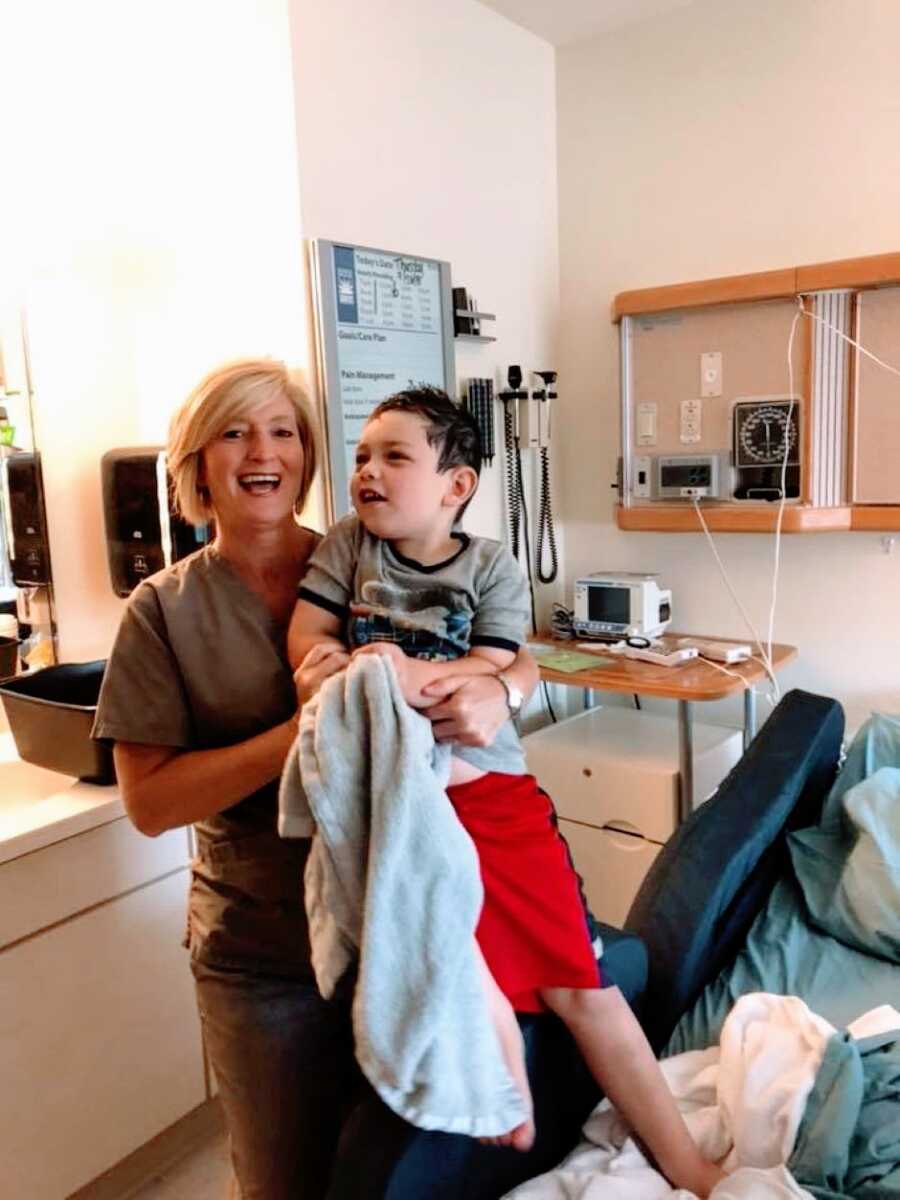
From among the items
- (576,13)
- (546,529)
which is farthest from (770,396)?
(576,13)

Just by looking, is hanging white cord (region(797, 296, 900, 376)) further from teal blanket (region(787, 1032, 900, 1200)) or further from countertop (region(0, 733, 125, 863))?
countertop (region(0, 733, 125, 863))

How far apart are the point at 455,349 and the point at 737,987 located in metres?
1.81

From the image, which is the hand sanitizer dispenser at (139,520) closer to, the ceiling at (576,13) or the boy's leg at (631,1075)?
the boy's leg at (631,1075)

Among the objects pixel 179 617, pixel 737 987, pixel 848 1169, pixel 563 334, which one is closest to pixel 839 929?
pixel 737 987

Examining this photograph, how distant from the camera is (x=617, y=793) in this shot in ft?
8.52

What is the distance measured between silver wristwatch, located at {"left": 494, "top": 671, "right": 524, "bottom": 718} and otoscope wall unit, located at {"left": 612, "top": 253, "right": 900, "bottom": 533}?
64.9 inches

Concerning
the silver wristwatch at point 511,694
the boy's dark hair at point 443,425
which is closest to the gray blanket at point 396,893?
the silver wristwatch at point 511,694

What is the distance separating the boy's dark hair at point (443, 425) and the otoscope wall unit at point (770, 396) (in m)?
1.54

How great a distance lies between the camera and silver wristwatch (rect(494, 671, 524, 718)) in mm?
1154

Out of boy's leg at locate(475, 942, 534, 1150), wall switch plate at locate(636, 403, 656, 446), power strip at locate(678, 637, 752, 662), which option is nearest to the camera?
boy's leg at locate(475, 942, 534, 1150)

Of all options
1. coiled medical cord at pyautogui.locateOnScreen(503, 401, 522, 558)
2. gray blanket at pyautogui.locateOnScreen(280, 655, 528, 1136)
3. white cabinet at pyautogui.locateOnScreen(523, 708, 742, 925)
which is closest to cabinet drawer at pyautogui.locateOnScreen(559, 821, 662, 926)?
white cabinet at pyautogui.locateOnScreen(523, 708, 742, 925)

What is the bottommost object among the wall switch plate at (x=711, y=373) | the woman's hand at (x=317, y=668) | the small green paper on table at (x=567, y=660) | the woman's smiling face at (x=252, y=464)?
the small green paper on table at (x=567, y=660)

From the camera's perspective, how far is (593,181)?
3.06 meters

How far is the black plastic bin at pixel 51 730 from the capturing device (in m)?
1.90
